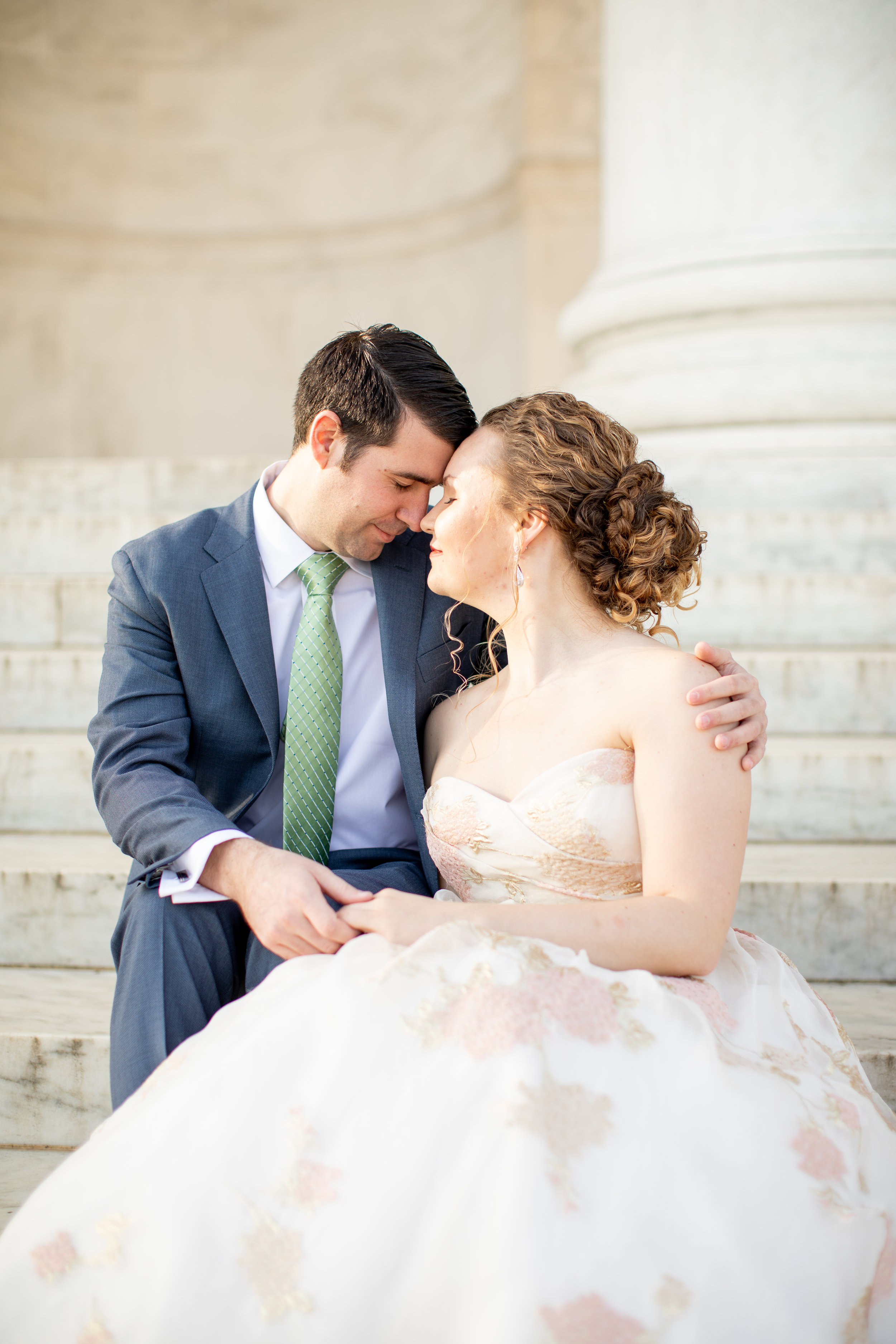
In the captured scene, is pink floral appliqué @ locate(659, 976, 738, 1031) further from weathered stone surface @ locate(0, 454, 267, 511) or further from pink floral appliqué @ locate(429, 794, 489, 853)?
weathered stone surface @ locate(0, 454, 267, 511)

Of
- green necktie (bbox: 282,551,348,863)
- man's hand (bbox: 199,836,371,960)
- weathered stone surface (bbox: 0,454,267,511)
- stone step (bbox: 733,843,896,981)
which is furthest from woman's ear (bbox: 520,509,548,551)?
weathered stone surface (bbox: 0,454,267,511)

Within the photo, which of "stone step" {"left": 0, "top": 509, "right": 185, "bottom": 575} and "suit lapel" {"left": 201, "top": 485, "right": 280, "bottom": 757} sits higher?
"stone step" {"left": 0, "top": 509, "right": 185, "bottom": 575}

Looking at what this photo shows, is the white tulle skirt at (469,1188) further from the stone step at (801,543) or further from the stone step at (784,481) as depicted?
the stone step at (784,481)

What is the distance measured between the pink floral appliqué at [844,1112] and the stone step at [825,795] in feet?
4.99

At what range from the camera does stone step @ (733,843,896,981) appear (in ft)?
8.87

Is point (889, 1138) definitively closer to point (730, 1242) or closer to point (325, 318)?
point (730, 1242)

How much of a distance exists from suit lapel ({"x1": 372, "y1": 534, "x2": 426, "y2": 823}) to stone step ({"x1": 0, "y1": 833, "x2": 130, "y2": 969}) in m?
0.89

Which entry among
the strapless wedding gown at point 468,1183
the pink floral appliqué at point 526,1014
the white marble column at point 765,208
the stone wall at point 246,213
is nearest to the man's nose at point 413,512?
the strapless wedding gown at point 468,1183

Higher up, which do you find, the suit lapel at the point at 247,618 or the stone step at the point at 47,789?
the suit lapel at the point at 247,618

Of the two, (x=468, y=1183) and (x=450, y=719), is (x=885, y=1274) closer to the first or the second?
(x=468, y=1183)

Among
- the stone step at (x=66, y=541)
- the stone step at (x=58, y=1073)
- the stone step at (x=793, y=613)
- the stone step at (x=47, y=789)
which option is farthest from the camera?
the stone step at (x=66, y=541)

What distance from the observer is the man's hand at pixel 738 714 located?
1.91m

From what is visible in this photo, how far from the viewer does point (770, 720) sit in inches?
137

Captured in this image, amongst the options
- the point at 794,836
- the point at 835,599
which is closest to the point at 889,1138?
the point at 794,836
